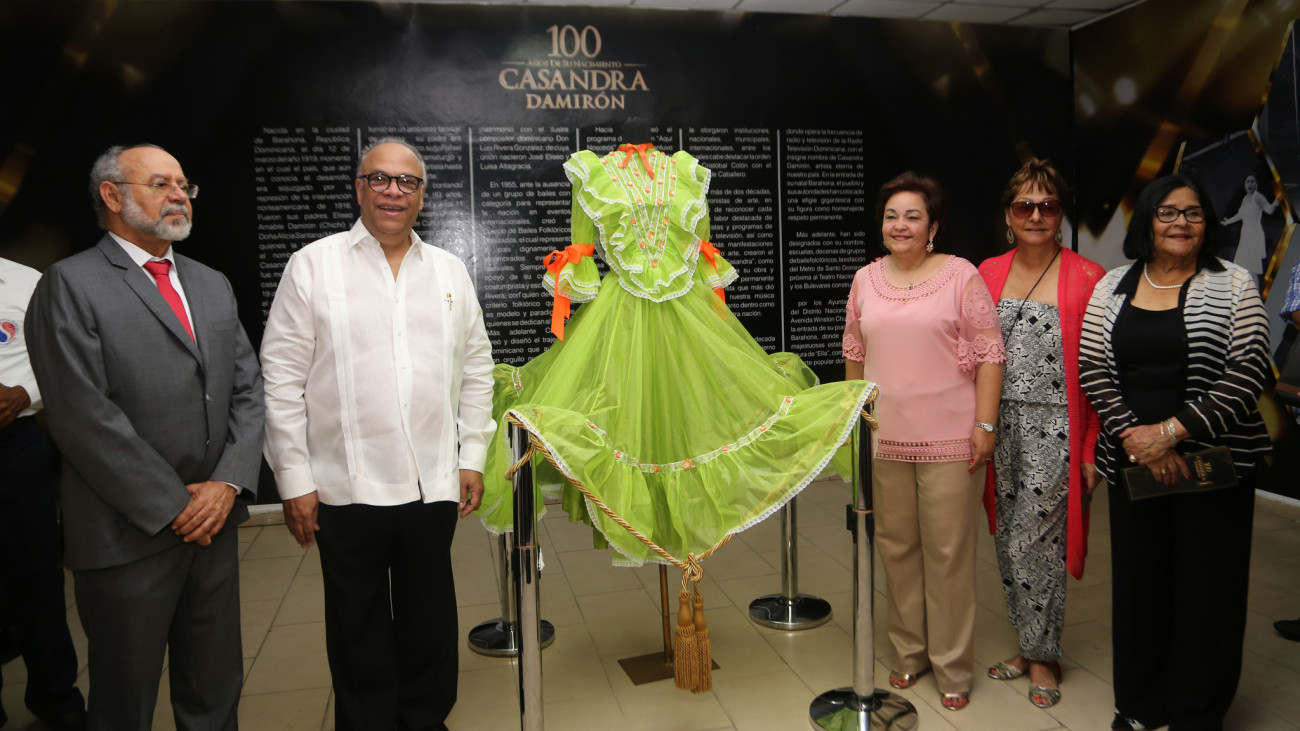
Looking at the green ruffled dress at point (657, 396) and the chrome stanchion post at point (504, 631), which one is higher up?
the green ruffled dress at point (657, 396)

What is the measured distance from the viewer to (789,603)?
3721 millimetres

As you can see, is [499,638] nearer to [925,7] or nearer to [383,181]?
[383,181]

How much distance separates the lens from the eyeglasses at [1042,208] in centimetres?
287

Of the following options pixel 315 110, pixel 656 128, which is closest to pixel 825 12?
pixel 656 128

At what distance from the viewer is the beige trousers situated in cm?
283

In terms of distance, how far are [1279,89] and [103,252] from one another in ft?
18.3

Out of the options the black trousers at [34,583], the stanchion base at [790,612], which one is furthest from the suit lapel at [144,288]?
the stanchion base at [790,612]

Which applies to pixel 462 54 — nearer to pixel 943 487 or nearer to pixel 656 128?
pixel 656 128

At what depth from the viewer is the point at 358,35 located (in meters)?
5.05

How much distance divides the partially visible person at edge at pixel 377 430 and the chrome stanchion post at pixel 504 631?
85 cm

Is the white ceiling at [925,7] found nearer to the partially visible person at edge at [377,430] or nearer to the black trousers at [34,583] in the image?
the partially visible person at edge at [377,430]

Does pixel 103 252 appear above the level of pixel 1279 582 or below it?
above

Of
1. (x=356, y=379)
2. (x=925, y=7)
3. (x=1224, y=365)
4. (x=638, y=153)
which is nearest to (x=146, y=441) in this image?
(x=356, y=379)

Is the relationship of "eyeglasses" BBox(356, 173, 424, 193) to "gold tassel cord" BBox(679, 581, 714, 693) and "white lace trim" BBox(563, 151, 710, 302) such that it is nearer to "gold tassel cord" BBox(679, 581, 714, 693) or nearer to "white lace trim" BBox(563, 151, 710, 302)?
"white lace trim" BBox(563, 151, 710, 302)
